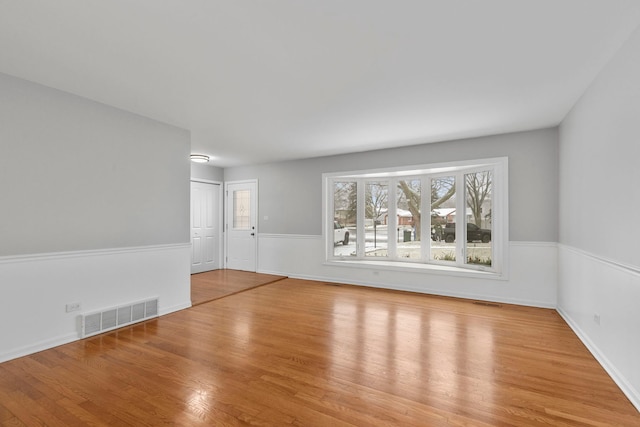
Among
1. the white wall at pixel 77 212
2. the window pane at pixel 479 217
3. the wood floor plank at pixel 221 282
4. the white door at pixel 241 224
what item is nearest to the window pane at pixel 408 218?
the window pane at pixel 479 217

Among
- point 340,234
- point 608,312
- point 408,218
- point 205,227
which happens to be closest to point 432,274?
point 408,218

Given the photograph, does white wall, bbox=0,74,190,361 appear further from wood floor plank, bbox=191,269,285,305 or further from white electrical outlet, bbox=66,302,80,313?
wood floor plank, bbox=191,269,285,305

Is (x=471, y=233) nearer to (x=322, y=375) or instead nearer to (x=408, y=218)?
(x=408, y=218)

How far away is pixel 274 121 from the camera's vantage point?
394 centimetres

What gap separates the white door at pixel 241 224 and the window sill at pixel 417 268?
2022 mm

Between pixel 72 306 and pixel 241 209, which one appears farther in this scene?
pixel 241 209

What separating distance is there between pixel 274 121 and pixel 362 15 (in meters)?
2.23

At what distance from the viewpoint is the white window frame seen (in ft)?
14.7

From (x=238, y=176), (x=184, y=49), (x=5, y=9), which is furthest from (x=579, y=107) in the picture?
(x=238, y=176)

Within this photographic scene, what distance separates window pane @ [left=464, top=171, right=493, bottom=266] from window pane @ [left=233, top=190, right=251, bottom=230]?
462cm

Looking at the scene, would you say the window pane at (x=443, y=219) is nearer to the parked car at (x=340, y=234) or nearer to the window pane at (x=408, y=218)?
the window pane at (x=408, y=218)

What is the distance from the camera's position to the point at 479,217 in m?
4.80

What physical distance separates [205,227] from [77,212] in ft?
12.6

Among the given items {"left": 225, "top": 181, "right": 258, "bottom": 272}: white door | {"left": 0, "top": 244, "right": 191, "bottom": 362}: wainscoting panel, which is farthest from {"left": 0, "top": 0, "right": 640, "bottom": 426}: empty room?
{"left": 225, "top": 181, "right": 258, "bottom": 272}: white door
